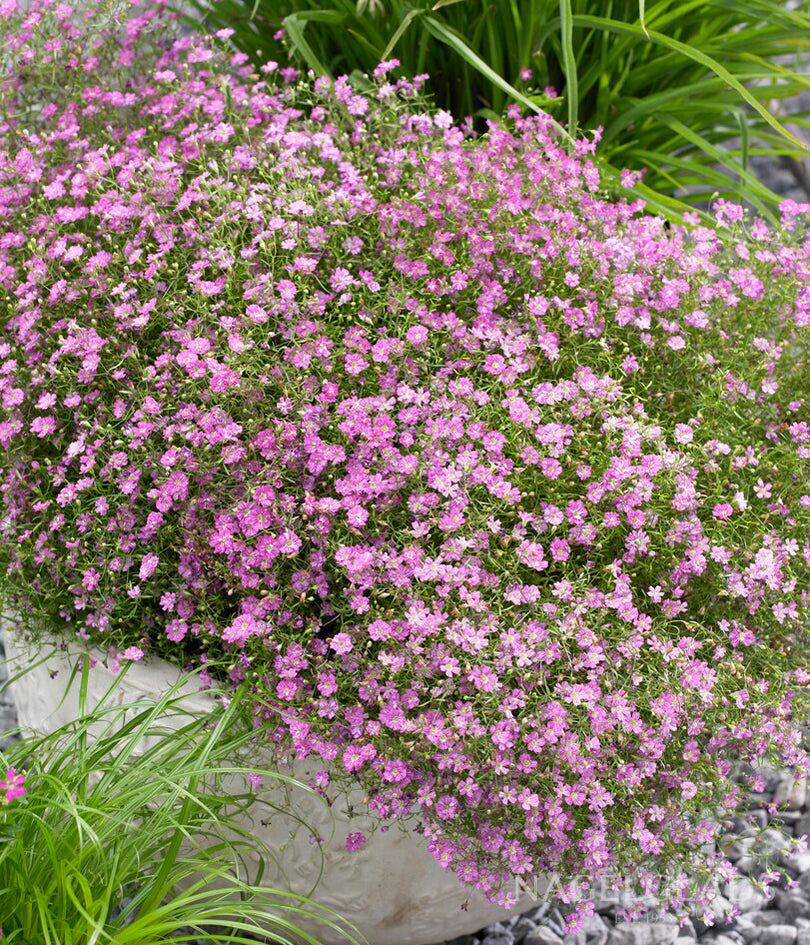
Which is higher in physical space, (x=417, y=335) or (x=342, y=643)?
(x=417, y=335)

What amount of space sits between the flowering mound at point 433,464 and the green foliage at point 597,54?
527 mm

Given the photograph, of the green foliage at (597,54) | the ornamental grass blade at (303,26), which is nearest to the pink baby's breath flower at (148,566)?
the ornamental grass blade at (303,26)

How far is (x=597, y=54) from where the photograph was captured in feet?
8.50

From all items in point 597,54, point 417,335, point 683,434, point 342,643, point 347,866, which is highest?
point 597,54

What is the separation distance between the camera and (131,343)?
170 centimetres

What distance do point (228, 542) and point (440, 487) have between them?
312 mm

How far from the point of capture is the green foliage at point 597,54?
7.68 ft

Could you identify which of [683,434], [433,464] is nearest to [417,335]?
[433,464]

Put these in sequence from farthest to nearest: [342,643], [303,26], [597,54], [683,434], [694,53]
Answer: [597,54]
[303,26]
[694,53]
[683,434]
[342,643]

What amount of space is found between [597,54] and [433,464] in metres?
1.56

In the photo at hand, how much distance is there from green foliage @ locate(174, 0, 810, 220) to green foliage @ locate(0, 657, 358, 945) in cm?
143

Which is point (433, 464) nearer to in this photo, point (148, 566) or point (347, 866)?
point (148, 566)

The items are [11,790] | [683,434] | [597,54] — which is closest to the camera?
[11,790]

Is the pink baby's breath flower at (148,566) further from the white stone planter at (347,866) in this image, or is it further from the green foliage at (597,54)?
the green foliage at (597,54)
